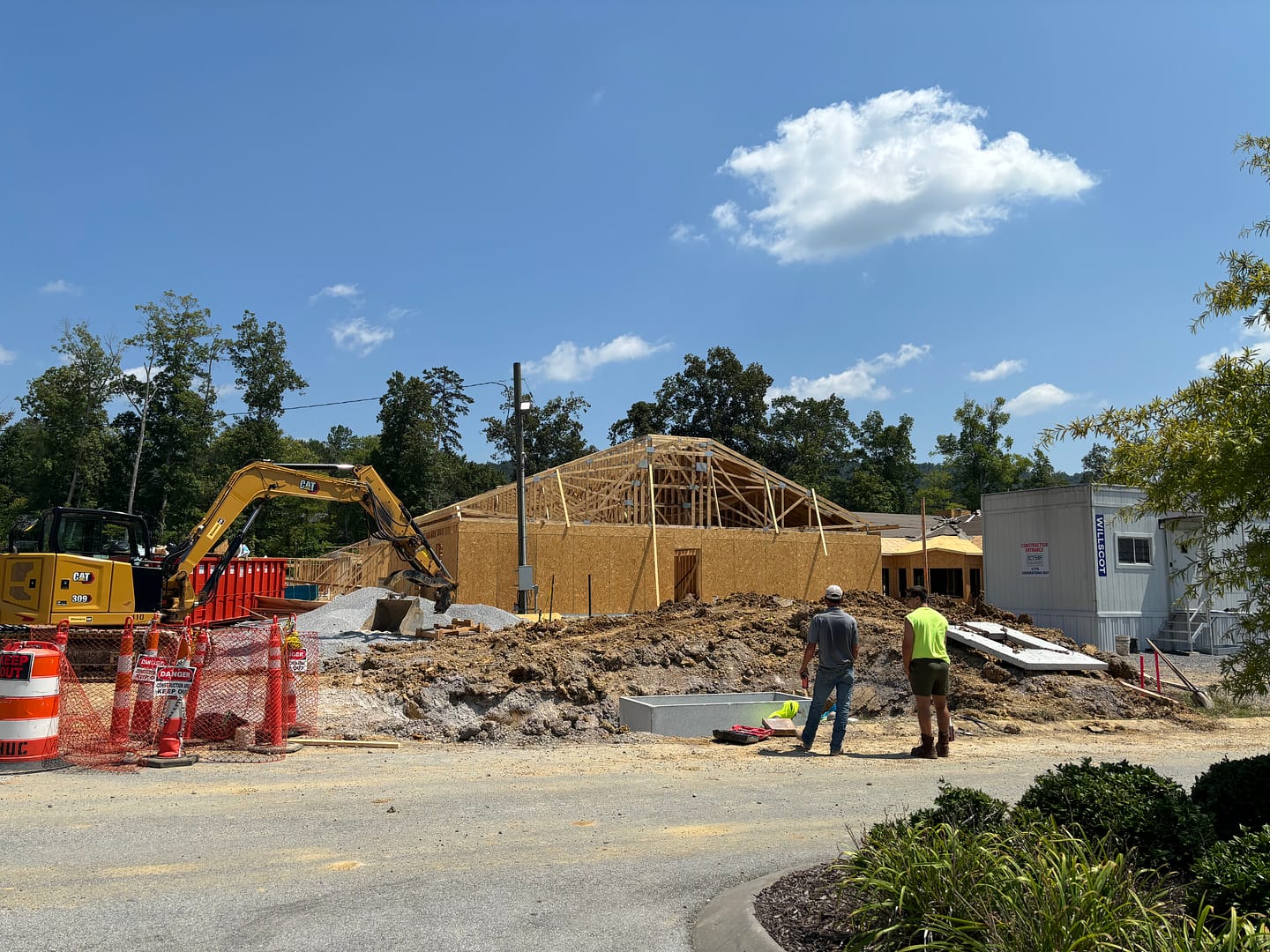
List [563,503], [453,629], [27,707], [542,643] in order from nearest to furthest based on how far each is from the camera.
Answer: [27,707] → [542,643] → [453,629] → [563,503]

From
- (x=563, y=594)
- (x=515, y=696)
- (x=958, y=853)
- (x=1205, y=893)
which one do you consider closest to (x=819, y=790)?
(x=958, y=853)

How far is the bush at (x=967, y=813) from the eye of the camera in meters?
4.87

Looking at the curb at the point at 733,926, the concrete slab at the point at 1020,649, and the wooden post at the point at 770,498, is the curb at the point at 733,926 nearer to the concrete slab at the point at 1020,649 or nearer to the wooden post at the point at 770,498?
the concrete slab at the point at 1020,649

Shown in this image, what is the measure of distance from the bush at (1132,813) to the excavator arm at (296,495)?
15969 millimetres

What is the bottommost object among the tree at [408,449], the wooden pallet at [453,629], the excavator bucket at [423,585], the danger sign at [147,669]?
the wooden pallet at [453,629]

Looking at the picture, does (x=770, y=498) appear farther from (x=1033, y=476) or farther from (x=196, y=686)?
(x=1033, y=476)

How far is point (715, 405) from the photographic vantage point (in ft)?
218

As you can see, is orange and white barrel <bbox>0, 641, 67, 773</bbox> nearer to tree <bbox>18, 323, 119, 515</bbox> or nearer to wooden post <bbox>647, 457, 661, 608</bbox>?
wooden post <bbox>647, 457, 661, 608</bbox>

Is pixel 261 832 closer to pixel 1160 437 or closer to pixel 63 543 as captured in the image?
pixel 1160 437

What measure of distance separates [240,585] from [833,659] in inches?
773

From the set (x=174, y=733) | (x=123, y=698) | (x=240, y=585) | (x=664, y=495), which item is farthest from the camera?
(x=664, y=495)

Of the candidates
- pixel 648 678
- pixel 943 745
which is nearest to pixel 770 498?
pixel 648 678

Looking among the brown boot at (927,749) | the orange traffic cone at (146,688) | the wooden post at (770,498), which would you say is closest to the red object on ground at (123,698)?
the orange traffic cone at (146,688)

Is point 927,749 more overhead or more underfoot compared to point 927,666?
more underfoot
